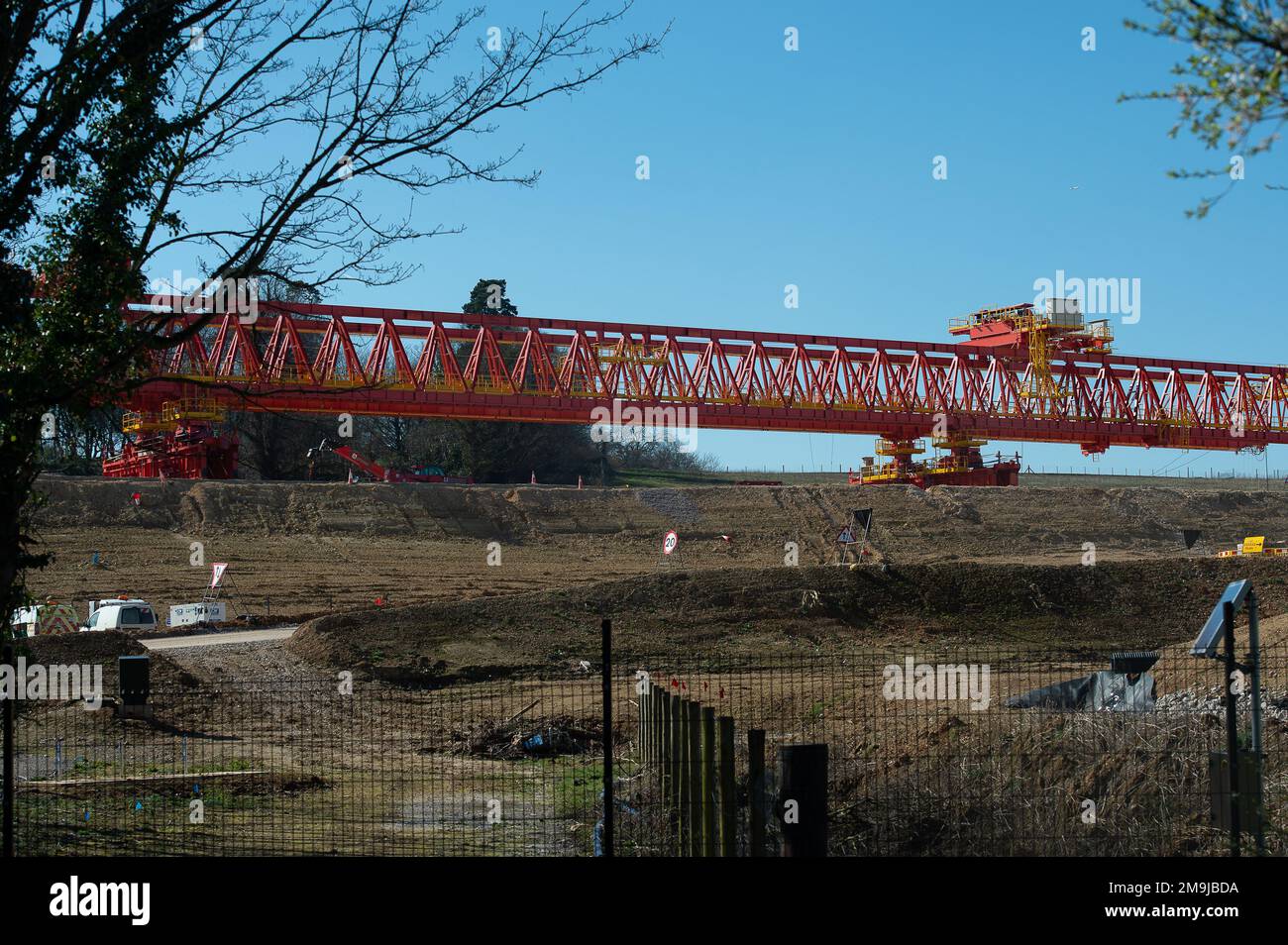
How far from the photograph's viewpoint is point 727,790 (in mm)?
8922

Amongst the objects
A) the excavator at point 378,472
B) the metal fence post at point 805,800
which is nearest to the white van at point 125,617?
the metal fence post at point 805,800

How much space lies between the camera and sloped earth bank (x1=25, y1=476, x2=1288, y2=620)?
3491 cm

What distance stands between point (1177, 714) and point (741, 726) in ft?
20.4

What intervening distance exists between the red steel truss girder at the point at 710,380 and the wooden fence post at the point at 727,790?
35.2 meters

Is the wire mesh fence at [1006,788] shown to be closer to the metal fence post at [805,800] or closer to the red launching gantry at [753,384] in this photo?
the metal fence post at [805,800]

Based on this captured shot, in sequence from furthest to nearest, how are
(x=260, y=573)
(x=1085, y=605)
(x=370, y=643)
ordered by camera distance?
(x=260, y=573) → (x=1085, y=605) → (x=370, y=643)

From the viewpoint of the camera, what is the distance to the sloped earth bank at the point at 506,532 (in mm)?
34906

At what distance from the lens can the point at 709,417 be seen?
5331cm

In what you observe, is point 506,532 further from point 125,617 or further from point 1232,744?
point 1232,744

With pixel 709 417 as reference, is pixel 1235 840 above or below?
below

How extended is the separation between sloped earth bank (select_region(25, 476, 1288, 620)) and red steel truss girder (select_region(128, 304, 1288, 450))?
3.60 metres
